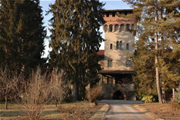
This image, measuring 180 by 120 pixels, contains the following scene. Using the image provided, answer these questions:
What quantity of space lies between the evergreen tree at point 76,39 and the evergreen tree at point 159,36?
240 inches

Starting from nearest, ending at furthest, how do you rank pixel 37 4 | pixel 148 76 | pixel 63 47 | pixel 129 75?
pixel 148 76 < pixel 63 47 < pixel 37 4 < pixel 129 75

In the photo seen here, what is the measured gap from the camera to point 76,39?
92.2 feet

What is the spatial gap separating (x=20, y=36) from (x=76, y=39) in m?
7.46

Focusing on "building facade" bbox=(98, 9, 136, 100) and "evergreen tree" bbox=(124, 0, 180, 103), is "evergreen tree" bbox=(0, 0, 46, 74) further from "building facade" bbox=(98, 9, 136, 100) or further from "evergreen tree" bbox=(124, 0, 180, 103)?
"building facade" bbox=(98, 9, 136, 100)

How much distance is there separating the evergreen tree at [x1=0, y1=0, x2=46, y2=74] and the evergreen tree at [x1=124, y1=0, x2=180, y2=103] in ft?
43.6

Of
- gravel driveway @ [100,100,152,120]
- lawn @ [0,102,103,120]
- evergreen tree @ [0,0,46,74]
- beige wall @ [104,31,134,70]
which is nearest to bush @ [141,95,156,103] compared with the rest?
gravel driveway @ [100,100,152,120]

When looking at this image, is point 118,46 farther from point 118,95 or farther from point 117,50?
point 118,95

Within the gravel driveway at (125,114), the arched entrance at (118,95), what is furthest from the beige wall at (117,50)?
the gravel driveway at (125,114)

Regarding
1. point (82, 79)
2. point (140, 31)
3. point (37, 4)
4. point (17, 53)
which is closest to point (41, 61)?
point (17, 53)

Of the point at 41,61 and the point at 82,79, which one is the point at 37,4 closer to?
the point at 41,61

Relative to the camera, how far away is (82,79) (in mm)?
27703

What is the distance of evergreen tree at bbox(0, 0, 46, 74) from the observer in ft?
86.4

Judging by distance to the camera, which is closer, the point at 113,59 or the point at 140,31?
the point at 140,31

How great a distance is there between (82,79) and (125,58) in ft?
55.9
